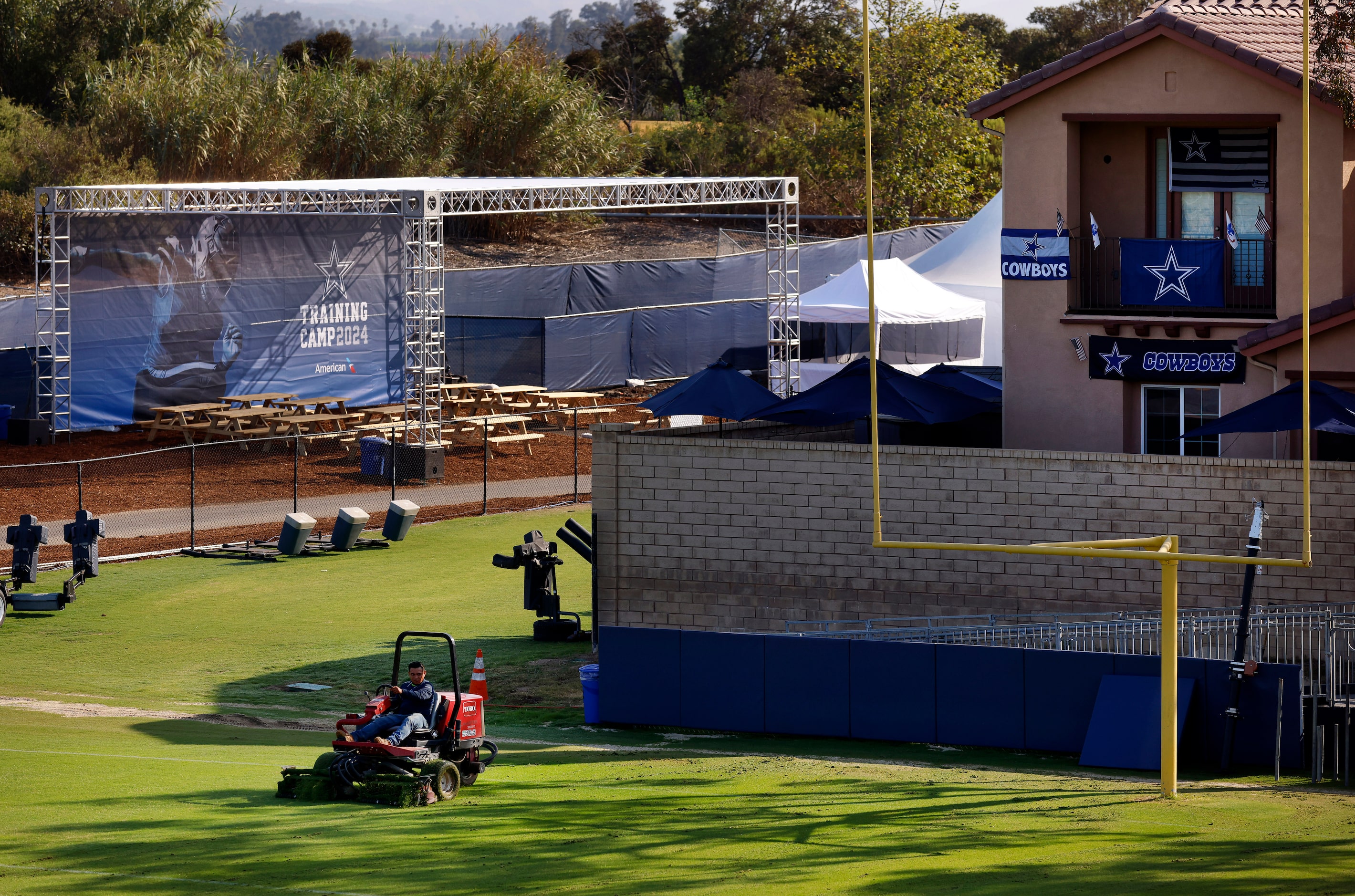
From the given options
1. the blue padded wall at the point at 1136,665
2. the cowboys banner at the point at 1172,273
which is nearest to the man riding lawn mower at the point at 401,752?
the blue padded wall at the point at 1136,665

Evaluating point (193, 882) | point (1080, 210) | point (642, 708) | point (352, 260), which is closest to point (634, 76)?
point (352, 260)

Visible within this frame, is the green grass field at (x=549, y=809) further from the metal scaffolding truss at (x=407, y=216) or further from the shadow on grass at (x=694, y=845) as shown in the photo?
the metal scaffolding truss at (x=407, y=216)

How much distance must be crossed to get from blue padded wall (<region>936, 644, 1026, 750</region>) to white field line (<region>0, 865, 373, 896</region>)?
23.9ft

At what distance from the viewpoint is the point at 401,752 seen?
12516 mm

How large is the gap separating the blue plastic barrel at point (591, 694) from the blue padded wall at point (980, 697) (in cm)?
359

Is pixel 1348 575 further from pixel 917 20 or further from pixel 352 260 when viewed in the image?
pixel 917 20

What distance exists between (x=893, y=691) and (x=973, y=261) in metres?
24.7

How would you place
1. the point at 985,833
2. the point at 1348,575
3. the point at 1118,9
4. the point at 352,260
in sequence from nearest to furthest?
1. the point at 985,833
2. the point at 1348,575
3. the point at 352,260
4. the point at 1118,9

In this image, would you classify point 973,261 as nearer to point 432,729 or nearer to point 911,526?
point 911,526

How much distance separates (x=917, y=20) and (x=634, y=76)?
141 feet

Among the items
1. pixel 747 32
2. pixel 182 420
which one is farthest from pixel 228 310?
pixel 747 32

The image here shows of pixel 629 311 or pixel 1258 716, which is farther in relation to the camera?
pixel 629 311

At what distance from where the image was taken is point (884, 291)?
35562mm

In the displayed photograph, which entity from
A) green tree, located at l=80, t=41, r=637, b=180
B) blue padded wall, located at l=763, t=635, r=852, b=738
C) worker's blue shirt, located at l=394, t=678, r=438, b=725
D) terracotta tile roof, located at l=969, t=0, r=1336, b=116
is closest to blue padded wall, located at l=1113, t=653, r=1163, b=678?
blue padded wall, located at l=763, t=635, r=852, b=738
